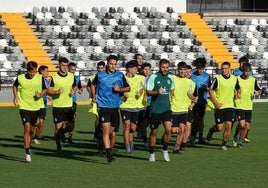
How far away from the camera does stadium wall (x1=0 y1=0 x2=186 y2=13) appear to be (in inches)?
2083

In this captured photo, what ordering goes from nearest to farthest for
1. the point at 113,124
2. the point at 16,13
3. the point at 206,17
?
the point at 113,124 < the point at 16,13 < the point at 206,17

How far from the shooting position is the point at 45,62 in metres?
46.8

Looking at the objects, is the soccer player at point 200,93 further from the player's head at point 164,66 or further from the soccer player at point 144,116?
the player's head at point 164,66

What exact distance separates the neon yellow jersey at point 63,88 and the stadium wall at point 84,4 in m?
32.3

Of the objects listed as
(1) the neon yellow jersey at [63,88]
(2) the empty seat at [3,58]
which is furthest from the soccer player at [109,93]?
(2) the empty seat at [3,58]

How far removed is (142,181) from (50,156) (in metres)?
4.51

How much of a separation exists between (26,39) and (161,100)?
31020 mm

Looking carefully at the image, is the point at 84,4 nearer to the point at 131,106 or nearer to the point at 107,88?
the point at 131,106

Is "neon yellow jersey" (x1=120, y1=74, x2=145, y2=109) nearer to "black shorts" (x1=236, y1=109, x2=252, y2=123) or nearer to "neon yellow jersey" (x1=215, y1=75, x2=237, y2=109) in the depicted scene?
"neon yellow jersey" (x1=215, y1=75, x2=237, y2=109)

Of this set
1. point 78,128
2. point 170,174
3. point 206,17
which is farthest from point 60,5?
point 170,174

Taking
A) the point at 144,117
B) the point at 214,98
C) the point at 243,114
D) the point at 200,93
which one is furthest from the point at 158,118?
the point at 200,93

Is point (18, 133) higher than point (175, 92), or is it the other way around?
point (175, 92)

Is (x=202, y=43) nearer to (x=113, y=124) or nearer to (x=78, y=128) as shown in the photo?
(x=78, y=128)

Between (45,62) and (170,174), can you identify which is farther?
(45,62)
